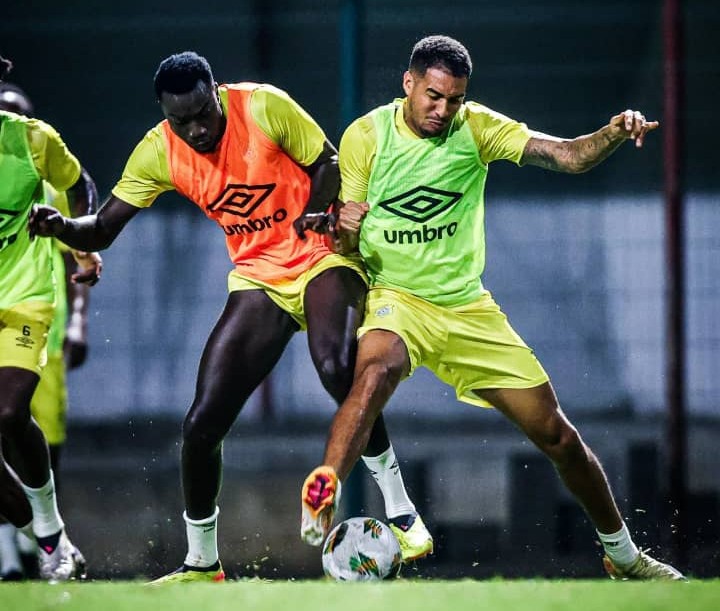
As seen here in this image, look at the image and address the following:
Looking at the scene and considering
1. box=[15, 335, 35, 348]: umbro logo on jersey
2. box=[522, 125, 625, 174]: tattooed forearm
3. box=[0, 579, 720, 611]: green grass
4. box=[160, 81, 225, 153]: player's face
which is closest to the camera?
box=[0, 579, 720, 611]: green grass

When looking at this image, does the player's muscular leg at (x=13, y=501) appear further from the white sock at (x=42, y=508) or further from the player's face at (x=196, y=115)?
the player's face at (x=196, y=115)

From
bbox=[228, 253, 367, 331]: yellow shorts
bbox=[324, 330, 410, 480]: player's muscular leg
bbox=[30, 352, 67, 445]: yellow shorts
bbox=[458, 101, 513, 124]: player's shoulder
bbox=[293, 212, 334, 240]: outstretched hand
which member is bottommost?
bbox=[30, 352, 67, 445]: yellow shorts

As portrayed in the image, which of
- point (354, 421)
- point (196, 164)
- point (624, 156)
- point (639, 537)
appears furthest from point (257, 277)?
point (624, 156)

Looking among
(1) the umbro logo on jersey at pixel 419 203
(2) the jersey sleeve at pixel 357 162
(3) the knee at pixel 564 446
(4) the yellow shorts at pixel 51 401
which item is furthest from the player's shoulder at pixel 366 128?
(4) the yellow shorts at pixel 51 401

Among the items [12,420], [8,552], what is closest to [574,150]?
[12,420]

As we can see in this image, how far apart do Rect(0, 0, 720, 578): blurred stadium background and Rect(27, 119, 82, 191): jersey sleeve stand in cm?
174

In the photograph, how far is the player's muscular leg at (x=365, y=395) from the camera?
4641 millimetres

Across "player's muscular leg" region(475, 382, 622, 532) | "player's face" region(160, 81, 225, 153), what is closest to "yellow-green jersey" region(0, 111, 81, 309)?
"player's face" region(160, 81, 225, 153)

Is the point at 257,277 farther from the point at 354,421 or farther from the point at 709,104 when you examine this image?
the point at 709,104

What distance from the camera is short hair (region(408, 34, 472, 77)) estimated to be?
16.6ft

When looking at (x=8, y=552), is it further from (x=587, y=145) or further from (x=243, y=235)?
(x=587, y=145)

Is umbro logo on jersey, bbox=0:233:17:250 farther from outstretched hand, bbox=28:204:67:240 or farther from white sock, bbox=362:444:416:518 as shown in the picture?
white sock, bbox=362:444:416:518

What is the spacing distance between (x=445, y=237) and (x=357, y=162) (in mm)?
450

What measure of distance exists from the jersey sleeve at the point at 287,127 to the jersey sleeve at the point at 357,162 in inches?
6.4
